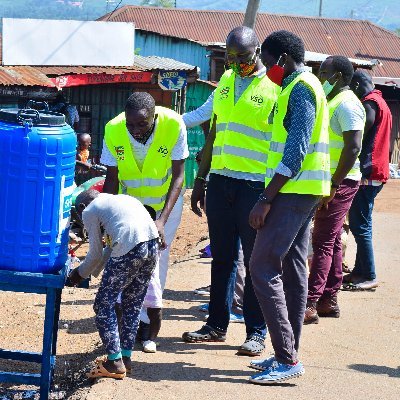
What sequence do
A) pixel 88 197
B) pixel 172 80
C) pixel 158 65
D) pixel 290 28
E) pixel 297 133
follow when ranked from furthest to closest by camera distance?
pixel 290 28, pixel 158 65, pixel 172 80, pixel 88 197, pixel 297 133

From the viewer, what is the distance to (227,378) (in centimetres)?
539

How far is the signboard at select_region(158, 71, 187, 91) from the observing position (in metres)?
15.9

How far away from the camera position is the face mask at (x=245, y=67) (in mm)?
5824

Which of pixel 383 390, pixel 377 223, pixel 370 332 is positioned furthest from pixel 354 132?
pixel 377 223

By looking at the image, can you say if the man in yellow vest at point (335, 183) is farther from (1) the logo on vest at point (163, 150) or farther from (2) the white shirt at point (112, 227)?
(2) the white shirt at point (112, 227)

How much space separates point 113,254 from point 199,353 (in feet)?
3.50

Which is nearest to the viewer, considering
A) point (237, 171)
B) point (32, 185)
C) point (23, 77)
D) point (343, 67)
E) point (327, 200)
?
point (32, 185)

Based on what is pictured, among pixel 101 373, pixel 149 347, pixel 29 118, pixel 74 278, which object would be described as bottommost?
pixel 149 347

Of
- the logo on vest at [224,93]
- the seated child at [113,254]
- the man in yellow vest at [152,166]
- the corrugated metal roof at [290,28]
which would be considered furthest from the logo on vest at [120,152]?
the corrugated metal roof at [290,28]

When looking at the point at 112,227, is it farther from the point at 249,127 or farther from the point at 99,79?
the point at 99,79

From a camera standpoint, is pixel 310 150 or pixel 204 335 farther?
pixel 204 335

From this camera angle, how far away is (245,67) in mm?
5836

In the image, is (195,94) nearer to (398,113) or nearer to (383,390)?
(398,113)

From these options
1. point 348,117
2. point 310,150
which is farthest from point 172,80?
point 310,150
